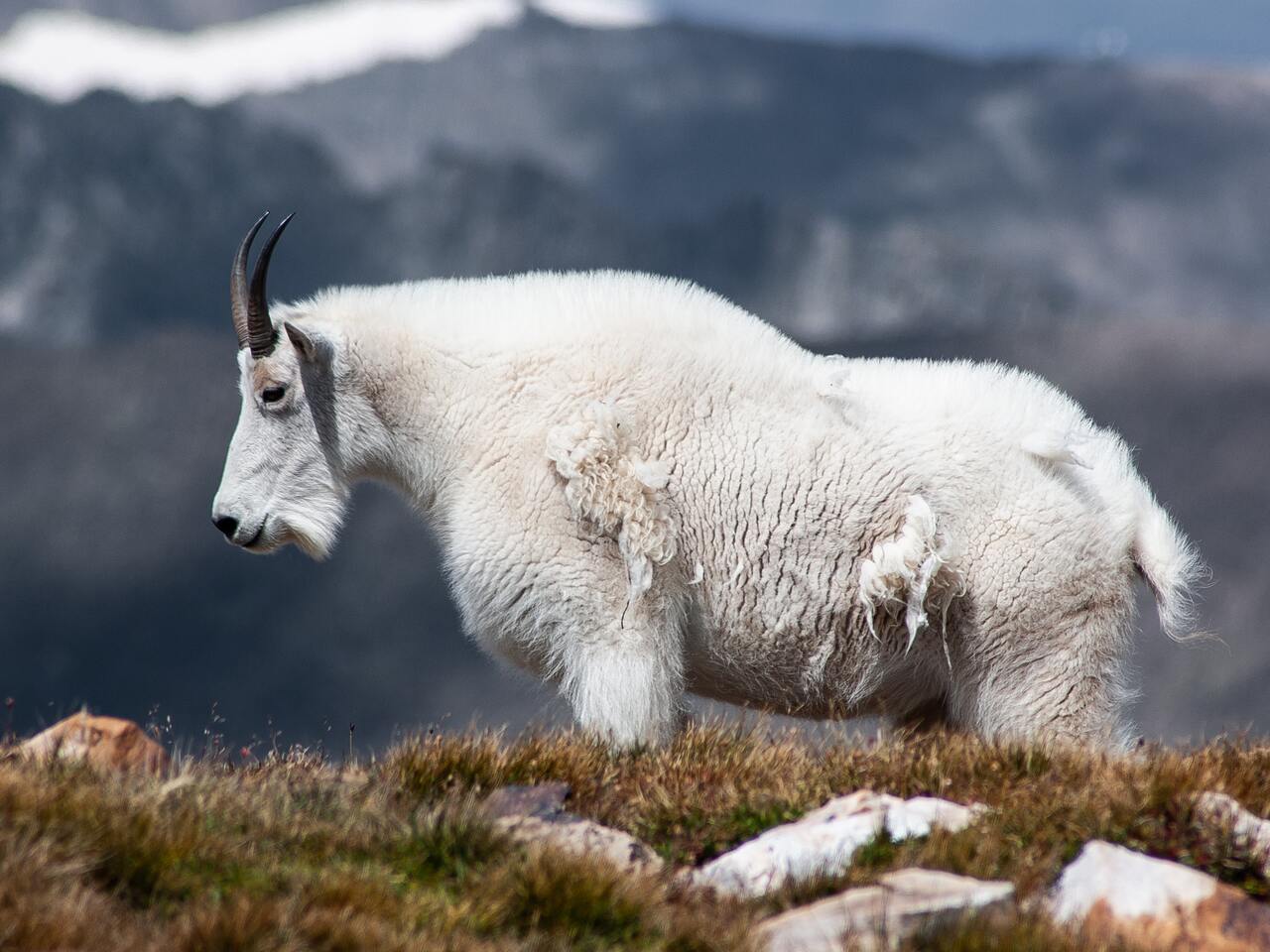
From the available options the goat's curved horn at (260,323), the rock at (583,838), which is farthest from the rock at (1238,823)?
the goat's curved horn at (260,323)

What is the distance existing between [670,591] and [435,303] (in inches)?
68.9

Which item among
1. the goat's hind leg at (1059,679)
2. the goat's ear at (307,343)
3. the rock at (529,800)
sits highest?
the goat's ear at (307,343)

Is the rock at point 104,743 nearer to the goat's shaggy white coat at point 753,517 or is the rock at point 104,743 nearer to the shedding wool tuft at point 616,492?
the goat's shaggy white coat at point 753,517

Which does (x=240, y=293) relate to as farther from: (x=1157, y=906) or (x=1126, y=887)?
(x=1157, y=906)

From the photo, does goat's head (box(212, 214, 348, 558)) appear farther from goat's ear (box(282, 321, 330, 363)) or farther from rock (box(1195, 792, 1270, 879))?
rock (box(1195, 792, 1270, 879))

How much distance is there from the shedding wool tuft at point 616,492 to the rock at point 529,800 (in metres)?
1.06

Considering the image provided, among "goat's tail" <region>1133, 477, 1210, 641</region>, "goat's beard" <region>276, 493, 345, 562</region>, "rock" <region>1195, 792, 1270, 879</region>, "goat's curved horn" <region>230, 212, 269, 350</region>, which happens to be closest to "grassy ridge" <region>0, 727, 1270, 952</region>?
"rock" <region>1195, 792, 1270, 879</region>

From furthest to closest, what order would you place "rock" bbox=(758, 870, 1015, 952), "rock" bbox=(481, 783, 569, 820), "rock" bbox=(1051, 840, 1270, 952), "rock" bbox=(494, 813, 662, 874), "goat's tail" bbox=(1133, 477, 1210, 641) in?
1. "goat's tail" bbox=(1133, 477, 1210, 641)
2. "rock" bbox=(481, 783, 569, 820)
3. "rock" bbox=(494, 813, 662, 874)
4. "rock" bbox=(1051, 840, 1270, 952)
5. "rock" bbox=(758, 870, 1015, 952)

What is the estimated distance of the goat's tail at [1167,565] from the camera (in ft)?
20.9

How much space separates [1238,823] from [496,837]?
7.47 feet

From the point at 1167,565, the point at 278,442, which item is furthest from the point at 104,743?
the point at 1167,565

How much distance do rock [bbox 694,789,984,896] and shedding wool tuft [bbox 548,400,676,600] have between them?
4.73ft

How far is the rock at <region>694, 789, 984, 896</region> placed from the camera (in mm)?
4621

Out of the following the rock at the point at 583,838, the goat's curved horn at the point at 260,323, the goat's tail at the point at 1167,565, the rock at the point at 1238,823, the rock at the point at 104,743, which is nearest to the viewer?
the rock at the point at 1238,823
